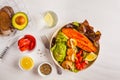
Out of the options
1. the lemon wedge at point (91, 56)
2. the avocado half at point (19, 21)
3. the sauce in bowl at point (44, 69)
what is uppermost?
the avocado half at point (19, 21)

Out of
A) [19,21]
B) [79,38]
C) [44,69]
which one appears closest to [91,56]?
[79,38]

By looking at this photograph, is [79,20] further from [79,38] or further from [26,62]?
[26,62]

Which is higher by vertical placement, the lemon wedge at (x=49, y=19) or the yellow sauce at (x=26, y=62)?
the lemon wedge at (x=49, y=19)

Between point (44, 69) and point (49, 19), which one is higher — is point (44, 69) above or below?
below

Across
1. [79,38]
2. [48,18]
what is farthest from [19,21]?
[79,38]

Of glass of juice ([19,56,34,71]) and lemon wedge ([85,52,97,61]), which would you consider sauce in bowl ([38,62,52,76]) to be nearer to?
glass of juice ([19,56,34,71])

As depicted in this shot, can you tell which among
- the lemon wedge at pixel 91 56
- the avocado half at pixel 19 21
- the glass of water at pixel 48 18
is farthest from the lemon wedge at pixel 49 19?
the lemon wedge at pixel 91 56

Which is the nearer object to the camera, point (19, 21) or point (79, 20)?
point (19, 21)

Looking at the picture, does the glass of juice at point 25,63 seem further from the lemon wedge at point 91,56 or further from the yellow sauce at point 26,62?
the lemon wedge at point 91,56
